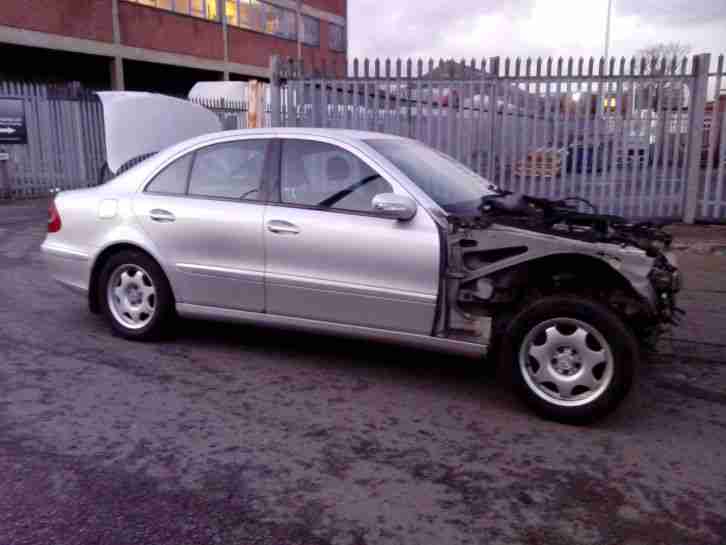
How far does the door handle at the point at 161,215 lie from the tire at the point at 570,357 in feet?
8.37

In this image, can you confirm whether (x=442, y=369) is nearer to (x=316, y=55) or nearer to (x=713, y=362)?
(x=713, y=362)

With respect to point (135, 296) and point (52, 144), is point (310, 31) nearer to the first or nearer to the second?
point (52, 144)

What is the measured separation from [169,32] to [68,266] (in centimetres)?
2654

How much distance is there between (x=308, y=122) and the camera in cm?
1159

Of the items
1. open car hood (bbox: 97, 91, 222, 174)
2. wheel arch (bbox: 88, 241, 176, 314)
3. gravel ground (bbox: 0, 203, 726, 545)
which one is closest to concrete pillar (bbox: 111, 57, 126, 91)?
open car hood (bbox: 97, 91, 222, 174)

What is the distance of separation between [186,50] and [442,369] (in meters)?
28.9

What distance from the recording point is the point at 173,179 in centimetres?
514

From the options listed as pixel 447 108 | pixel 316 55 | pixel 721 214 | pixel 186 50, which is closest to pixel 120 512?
pixel 447 108

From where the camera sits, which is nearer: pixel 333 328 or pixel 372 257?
pixel 372 257

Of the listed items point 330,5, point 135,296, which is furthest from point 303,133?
point 330,5

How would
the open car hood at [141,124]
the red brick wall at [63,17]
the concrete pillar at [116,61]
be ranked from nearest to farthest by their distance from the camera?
the open car hood at [141,124] < the red brick wall at [63,17] < the concrete pillar at [116,61]

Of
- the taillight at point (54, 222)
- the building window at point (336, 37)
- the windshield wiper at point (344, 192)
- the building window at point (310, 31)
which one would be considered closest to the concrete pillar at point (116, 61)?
the building window at point (310, 31)

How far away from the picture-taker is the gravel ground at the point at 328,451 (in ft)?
9.42

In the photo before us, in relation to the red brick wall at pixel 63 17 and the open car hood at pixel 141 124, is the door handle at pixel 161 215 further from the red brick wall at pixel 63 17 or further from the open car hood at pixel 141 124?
the red brick wall at pixel 63 17
